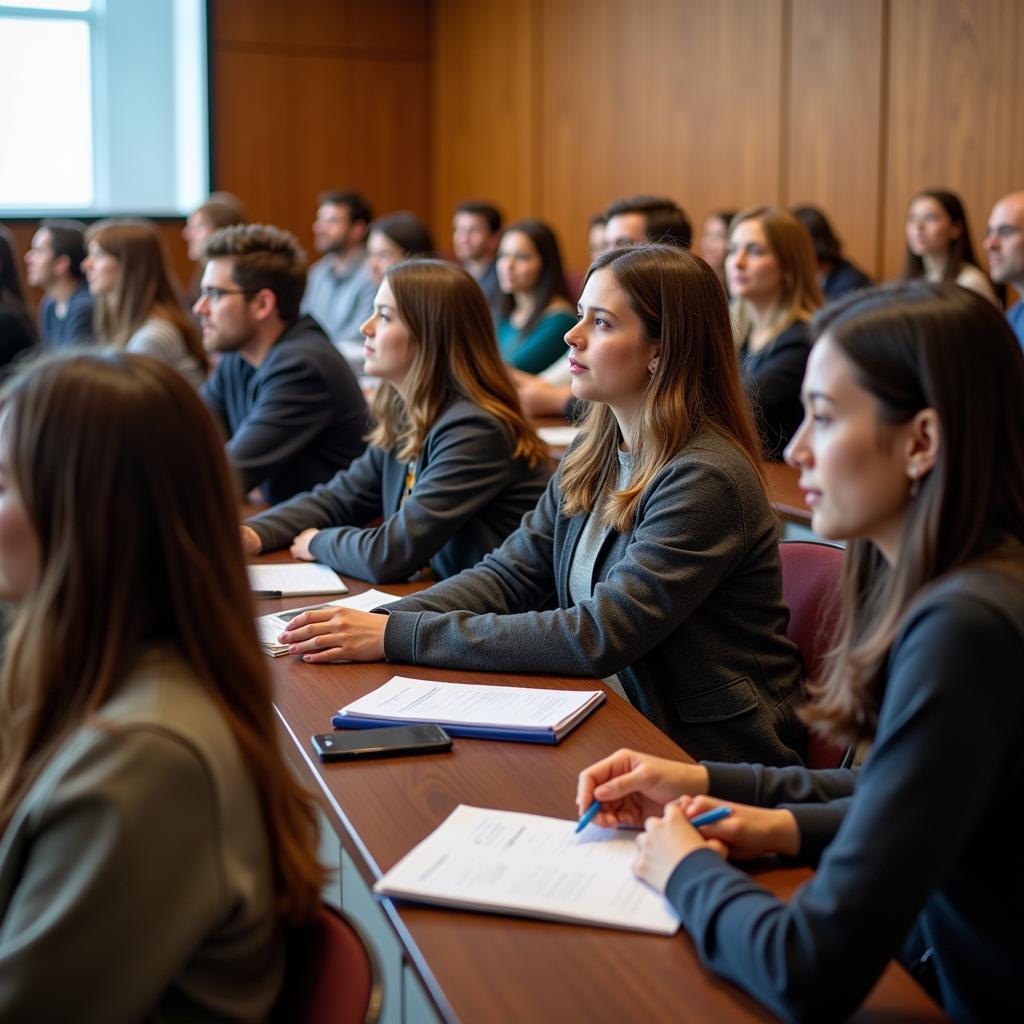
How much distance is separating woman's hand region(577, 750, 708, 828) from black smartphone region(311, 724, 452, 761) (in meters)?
0.27

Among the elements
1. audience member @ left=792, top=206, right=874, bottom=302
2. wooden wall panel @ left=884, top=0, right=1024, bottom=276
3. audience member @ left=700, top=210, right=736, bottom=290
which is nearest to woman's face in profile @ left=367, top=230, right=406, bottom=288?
audience member @ left=700, top=210, right=736, bottom=290

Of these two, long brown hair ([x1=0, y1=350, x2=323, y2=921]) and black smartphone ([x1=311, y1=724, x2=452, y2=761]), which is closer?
long brown hair ([x1=0, y1=350, x2=323, y2=921])

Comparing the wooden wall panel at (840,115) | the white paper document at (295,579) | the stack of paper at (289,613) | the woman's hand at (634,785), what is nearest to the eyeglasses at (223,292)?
the white paper document at (295,579)

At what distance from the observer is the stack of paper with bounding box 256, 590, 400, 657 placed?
2.16 m

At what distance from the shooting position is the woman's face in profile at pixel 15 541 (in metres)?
1.12

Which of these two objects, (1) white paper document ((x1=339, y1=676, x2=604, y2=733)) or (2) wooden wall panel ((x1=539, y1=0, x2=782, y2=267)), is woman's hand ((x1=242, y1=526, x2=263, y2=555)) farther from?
(2) wooden wall panel ((x1=539, y1=0, x2=782, y2=267))

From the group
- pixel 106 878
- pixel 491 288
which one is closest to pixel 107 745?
pixel 106 878

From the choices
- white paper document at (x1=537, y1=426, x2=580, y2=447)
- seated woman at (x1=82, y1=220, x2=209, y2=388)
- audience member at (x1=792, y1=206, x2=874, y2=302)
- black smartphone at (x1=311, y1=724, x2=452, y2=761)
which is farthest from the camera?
audience member at (x1=792, y1=206, x2=874, y2=302)

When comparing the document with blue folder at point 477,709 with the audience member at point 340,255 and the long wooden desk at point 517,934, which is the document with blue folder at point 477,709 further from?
the audience member at point 340,255

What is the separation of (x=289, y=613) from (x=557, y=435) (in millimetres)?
1987

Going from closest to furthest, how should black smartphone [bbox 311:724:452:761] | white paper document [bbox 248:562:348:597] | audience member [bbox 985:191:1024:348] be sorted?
black smartphone [bbox 311:724:452:761]
white paper document [bbox 248:562:348:597]
audience member [bbox 985:191:1024:348]

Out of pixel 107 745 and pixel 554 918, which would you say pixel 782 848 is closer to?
pixel 554 918

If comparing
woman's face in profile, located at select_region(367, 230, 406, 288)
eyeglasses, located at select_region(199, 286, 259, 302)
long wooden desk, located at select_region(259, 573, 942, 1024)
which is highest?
woman's face in profile, located at select_region(367, 230, 406, 288)

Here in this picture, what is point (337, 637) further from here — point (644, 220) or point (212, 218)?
point (212, 218)
